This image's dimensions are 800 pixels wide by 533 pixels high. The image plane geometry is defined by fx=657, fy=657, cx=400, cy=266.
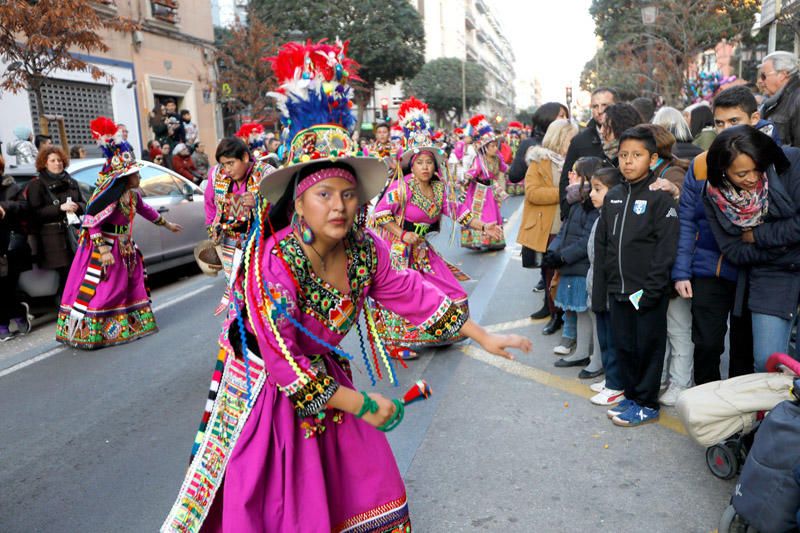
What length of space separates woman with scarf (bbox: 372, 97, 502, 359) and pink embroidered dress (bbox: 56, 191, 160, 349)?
262 cm

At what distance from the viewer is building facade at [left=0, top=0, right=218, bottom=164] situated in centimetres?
1689

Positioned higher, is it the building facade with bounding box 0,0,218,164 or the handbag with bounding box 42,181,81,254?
the building facade with bounding box 0,0,218,164

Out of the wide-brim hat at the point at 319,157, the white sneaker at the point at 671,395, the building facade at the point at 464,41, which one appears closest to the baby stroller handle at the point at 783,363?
the white sneaker at the point at 671,395

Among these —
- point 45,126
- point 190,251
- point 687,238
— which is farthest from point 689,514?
point 45,126

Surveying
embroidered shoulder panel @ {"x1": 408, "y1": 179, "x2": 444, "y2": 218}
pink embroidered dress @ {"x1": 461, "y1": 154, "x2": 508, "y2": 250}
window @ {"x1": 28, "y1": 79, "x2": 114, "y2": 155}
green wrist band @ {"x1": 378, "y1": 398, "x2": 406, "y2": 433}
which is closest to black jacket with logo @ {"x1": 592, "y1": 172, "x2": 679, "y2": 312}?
embroidered shoulder panel @ {"x1": 408, "y1": 179, "x2": 444, "y2": 218}

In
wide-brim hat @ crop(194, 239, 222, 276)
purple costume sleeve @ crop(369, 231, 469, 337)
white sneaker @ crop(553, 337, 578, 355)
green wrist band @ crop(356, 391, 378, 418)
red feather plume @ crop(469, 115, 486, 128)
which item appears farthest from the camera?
red feather plume @ crop(469, 115, 486, 128)

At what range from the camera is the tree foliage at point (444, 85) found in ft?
192

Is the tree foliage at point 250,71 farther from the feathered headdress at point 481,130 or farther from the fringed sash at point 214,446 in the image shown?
the fringed sash at point 214,446

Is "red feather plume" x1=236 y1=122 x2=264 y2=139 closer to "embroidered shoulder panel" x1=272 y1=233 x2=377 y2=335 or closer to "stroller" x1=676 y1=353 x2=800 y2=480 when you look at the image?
"embroidered shoulder panel" x1=272 y1=233 x2=377 y2=335

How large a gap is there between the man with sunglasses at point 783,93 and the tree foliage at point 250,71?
1969 centimetres

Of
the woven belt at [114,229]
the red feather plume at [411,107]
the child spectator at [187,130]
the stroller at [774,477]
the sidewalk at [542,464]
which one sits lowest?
the sidewalk at [542,464]

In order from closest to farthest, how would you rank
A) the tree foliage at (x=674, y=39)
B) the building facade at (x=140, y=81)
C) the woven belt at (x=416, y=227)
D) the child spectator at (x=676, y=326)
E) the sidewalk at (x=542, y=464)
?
the sidewalk at (x=542, y=464)
the child spectator at (x=676, y=326)
the woven belt at (x=416, y=227)
the building facade at (x=140, y=81)
the tree foliage at (x=674, y=39)

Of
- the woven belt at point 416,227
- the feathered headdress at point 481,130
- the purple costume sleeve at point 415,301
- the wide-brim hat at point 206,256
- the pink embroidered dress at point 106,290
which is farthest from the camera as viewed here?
the feathered headdress at point 481,130

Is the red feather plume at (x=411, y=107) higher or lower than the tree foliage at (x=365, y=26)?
lower
